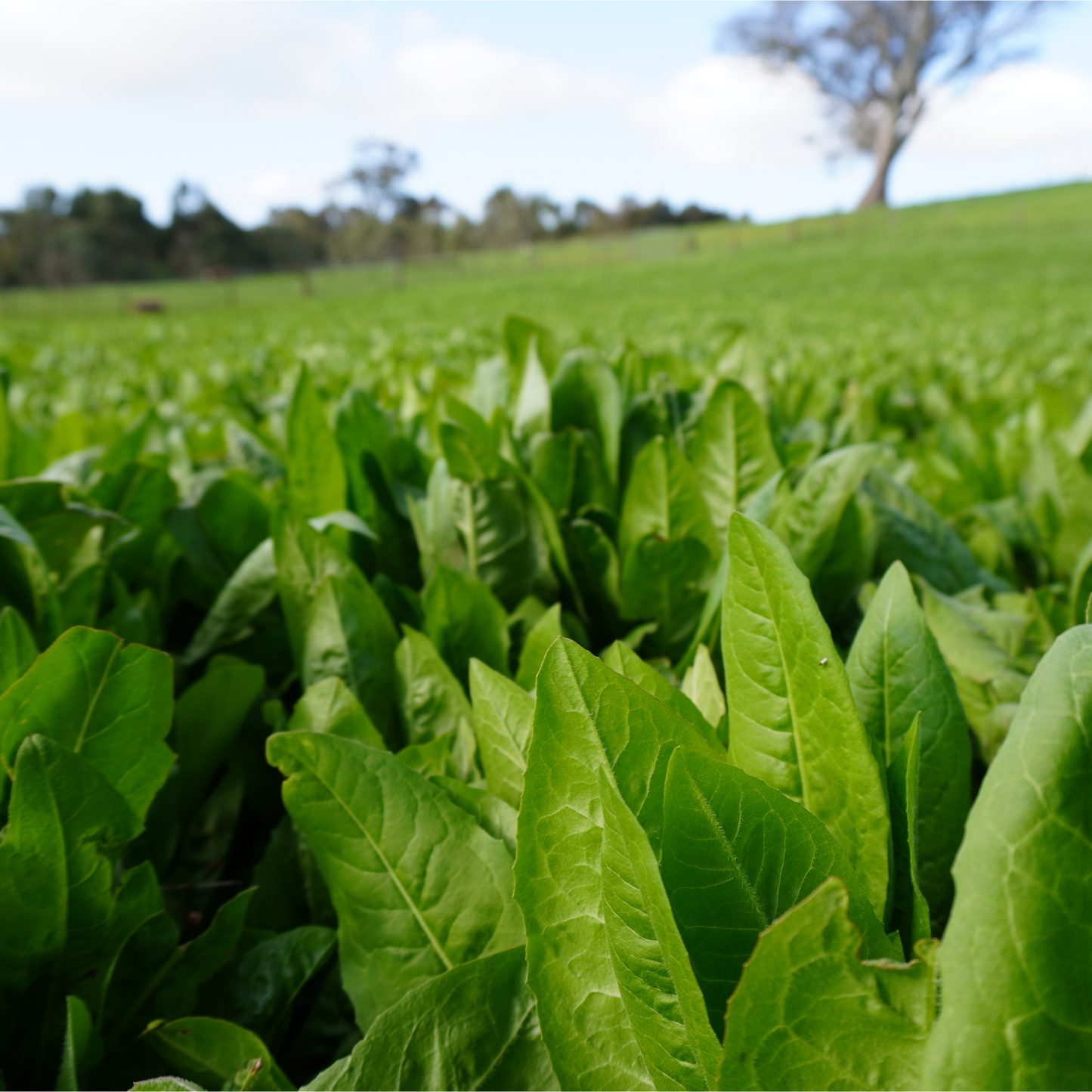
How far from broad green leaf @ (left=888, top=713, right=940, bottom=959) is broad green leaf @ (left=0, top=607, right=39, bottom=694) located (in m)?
0.81

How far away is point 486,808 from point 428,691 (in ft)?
0.81

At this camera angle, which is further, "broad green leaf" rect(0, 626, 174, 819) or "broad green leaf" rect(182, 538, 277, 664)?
"broad green leaf" rect(182, 538, 277, 664)

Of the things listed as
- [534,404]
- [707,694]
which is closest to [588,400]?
[534,404]

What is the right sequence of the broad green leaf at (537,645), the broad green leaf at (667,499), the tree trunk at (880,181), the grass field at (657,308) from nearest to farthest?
the broad green leaf at (537,645) → the broad green leaf at (667,499) → the grass field at (657,308) → the tree trunk at (880,181)

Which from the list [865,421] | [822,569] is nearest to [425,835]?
[822,569]

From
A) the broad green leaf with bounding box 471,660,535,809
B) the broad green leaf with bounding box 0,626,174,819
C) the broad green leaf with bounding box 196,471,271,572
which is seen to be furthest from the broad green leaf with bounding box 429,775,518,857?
the broad green leaf with bounding box 196,471,271,572

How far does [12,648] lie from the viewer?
2.75ft

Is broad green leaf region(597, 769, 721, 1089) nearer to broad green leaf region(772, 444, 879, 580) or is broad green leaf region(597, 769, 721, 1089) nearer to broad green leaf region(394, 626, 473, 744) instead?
broad green leaf region(394, 626, 473, 744)

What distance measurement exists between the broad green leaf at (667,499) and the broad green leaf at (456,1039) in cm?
72

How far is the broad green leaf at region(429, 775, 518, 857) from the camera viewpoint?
0.77 m

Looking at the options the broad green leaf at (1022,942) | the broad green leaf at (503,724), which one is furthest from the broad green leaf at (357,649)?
the broad green leaf at (1022,942)

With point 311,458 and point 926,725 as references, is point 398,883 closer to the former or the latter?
point 926,725

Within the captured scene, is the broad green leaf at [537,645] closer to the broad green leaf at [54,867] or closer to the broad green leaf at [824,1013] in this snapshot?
the broad green leaf at [54,867]

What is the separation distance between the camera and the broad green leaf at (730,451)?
1377 mm
